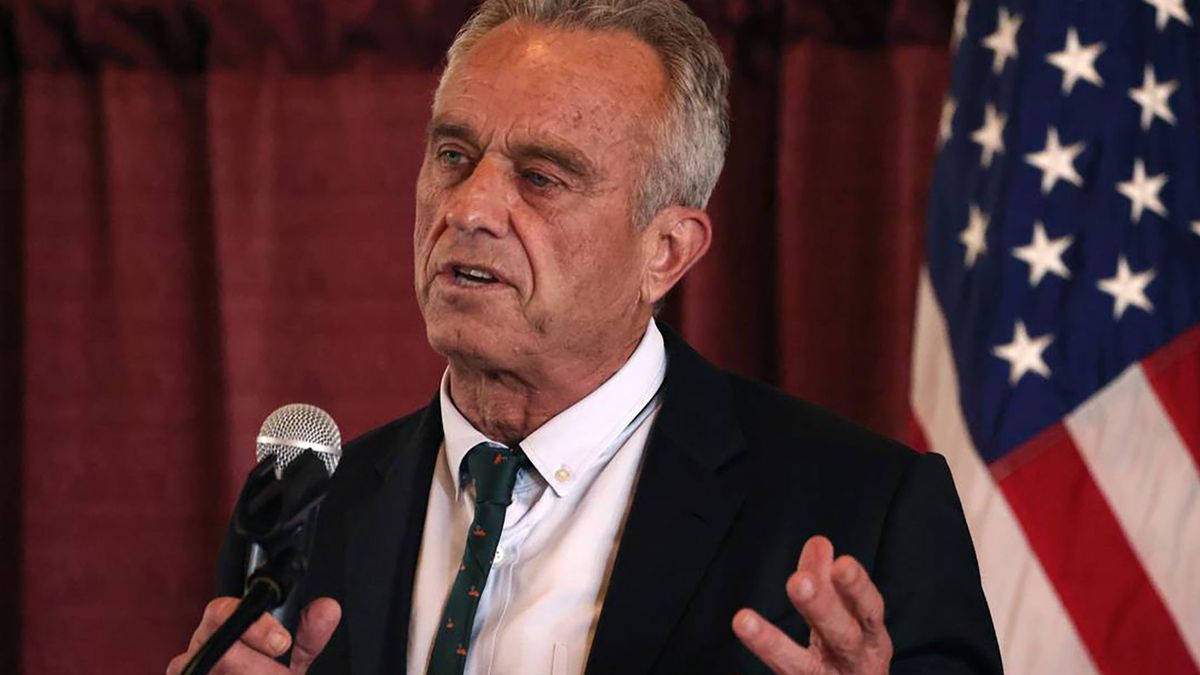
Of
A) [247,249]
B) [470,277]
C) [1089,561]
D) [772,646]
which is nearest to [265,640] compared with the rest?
[772,646]

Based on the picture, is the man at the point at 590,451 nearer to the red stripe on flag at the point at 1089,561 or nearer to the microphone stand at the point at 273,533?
the microphone stand at the point at 273,533

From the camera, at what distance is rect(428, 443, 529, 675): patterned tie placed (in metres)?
1.96

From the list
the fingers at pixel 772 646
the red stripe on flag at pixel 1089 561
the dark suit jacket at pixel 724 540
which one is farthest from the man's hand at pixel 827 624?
the red stripe on flag at pixel 1089 561

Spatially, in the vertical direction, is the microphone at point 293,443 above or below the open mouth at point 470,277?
below

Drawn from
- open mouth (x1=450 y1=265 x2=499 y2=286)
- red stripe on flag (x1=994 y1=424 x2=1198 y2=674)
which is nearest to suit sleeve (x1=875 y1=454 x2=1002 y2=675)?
open mouth (x1=450 y1=265 x2=499 y2=286)

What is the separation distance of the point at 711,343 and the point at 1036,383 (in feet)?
2.84

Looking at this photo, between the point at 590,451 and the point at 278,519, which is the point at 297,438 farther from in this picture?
the point at 590,451

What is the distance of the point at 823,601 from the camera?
1.49 meters

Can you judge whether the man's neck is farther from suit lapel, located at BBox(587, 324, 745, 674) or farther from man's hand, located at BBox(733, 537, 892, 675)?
man's hand, located at BBox(733, 537, 892, 675)

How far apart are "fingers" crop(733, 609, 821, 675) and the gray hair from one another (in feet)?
2.60

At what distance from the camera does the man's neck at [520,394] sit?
2119 mm

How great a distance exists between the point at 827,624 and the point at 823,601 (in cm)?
3

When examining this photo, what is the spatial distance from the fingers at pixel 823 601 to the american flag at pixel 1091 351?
1311 mm

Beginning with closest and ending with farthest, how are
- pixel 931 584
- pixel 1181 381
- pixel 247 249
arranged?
pixel 931 584 → pixel 1181 381 → pixel 247 249
